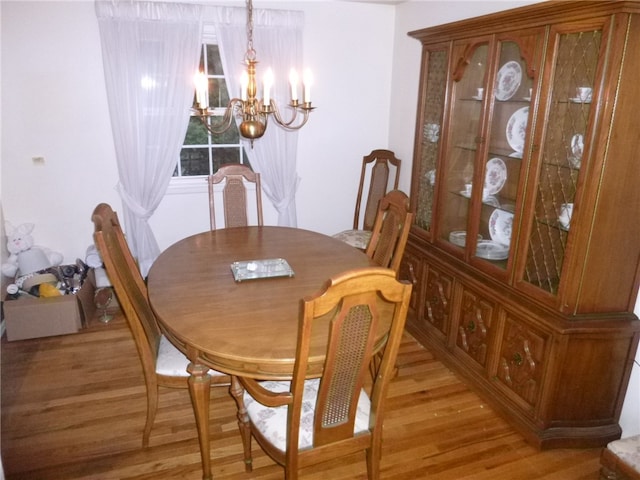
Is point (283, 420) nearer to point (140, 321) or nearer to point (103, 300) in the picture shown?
point (140, 321)

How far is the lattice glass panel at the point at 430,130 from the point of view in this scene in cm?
287

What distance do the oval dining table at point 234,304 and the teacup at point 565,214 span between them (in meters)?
0.95

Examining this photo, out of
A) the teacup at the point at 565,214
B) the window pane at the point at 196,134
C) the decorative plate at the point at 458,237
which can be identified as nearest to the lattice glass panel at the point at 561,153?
the teacup at the point at 565,214

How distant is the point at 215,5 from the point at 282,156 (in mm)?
1238

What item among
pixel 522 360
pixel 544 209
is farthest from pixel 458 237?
pixel 522 360

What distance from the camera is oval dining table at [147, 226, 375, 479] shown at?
161cm

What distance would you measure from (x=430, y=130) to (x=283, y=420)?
2130mm

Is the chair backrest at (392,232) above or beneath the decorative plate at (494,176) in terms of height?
beneath

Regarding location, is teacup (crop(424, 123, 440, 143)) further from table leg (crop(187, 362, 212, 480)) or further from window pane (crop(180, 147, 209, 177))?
table leg (crop(187, 362, 212, 480))

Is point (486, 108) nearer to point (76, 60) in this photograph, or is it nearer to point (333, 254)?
point (333, 254)

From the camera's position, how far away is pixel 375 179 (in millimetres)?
4039

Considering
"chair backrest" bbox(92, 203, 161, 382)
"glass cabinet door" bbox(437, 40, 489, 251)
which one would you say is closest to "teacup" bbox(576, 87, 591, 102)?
"glass cabinet door" bbox(437, 40, 489, 251)

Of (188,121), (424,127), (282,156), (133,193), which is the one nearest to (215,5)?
(188,121)

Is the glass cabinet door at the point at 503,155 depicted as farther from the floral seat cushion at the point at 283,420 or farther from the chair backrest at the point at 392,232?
the floral seat cushion at the point at 283,420
